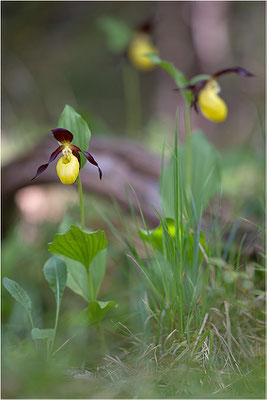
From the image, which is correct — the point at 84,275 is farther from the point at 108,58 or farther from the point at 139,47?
the point at 108,58

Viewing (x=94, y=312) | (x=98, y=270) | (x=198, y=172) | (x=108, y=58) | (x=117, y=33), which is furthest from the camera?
(x=108, y=58)

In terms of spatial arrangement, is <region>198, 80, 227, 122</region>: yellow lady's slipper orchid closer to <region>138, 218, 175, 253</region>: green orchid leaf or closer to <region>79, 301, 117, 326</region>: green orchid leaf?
<region>138, 218, 175, 253</region>: green orchid leaf

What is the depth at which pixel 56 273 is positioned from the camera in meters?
1.00

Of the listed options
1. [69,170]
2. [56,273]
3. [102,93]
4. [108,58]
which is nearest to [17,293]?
[56,273]

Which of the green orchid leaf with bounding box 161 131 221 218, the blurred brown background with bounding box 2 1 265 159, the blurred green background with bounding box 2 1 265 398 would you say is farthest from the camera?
the blurred brown background with bounding box 2 1 265 159

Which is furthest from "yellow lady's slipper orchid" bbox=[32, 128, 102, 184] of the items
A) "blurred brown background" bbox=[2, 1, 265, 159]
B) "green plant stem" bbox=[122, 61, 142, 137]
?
"green plant stem" bbox=[122, 61, 142, 137]

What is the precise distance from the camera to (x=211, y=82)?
54.1 inches

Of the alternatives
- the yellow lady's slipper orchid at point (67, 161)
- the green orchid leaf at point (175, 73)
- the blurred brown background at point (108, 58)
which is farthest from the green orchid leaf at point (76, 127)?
the blurred brown background at point (108, 58)

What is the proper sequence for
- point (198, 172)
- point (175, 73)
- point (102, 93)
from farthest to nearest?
point (102, 93) < point (198, 172) < point (175, 73)

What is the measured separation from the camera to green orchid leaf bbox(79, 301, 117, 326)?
2.98ft

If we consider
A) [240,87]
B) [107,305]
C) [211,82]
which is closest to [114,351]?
[107,305]

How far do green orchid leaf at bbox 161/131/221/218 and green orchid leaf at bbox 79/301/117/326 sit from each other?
1.61 feet

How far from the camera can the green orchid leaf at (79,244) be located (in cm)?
88

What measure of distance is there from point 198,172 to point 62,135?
2.53 feet
